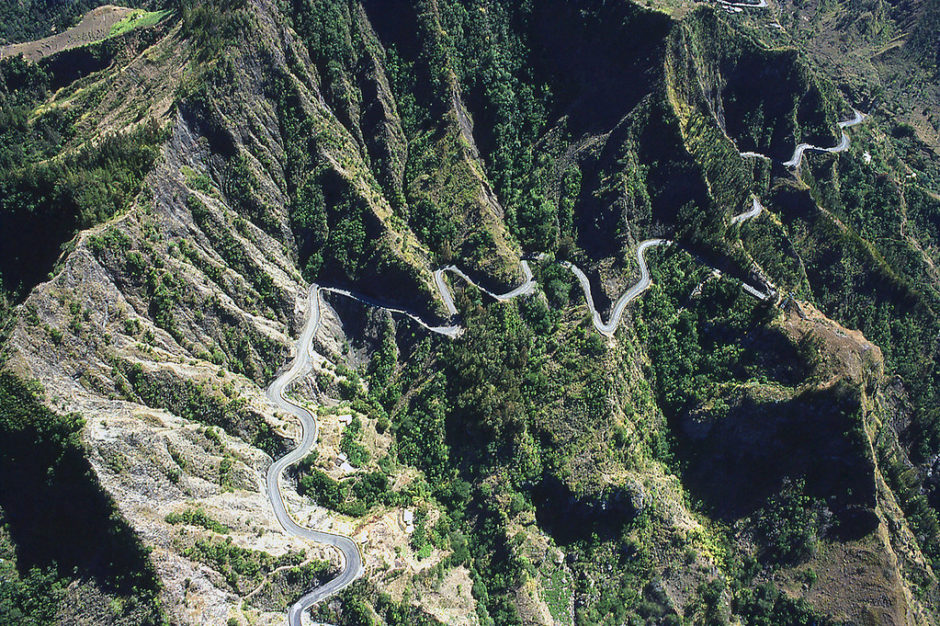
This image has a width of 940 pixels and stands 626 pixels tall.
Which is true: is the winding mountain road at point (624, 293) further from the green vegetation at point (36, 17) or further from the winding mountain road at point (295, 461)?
the green vegetation at point (36, 17)

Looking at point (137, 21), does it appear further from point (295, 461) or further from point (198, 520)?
point (198, 520)

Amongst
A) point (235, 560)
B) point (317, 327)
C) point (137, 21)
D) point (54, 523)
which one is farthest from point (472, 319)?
point (137, 21)

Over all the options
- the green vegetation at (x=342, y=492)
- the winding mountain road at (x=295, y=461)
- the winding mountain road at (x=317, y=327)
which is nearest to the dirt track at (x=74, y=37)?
the winding mountain road at (x=317, y=327)

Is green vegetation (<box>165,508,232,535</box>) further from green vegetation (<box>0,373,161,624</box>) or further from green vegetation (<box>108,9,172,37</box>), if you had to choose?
green vegetation (<box>108,9,172,37</box>)

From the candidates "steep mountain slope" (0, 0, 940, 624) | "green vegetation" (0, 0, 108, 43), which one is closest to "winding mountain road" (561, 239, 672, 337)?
"steep mountain slope" (0, 0, 940, 624)

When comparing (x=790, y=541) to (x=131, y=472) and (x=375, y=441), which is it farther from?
(x=131, y=472)

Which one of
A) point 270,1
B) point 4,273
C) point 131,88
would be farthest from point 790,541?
point 131,88
